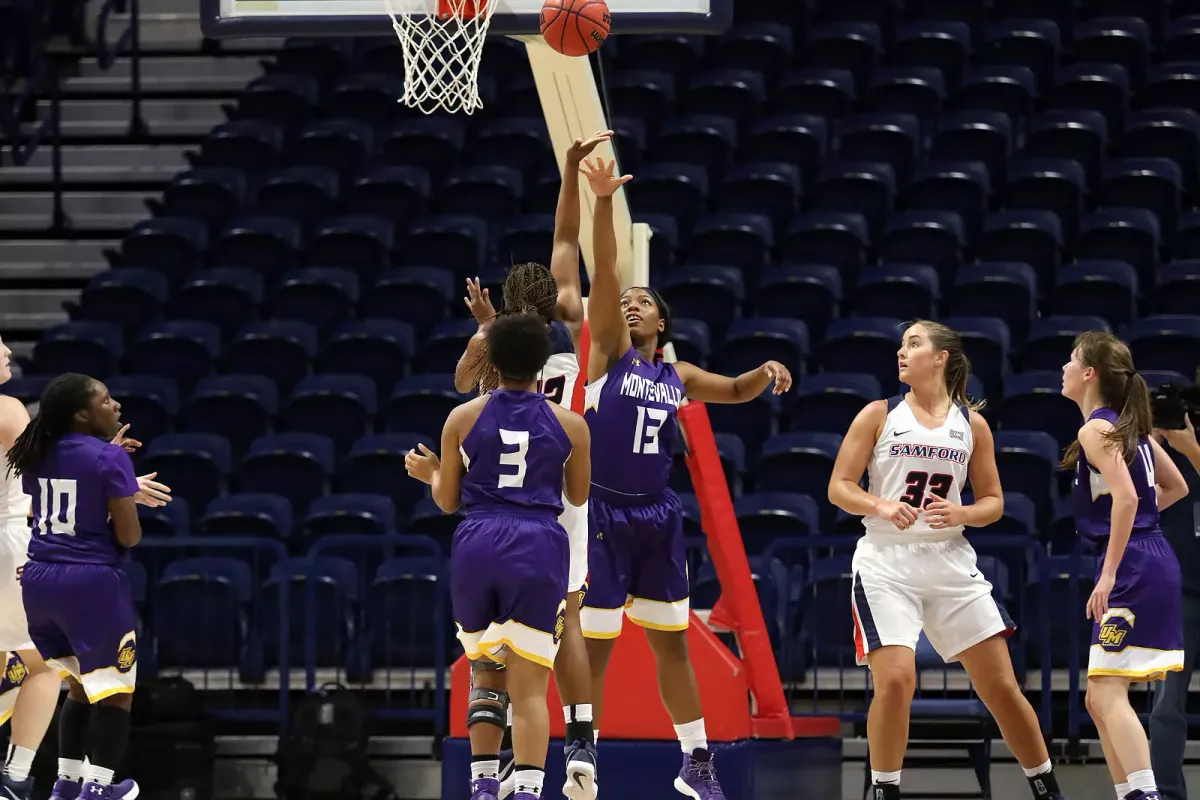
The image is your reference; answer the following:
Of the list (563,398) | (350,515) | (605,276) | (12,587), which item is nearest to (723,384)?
(563,398)

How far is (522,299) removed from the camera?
5961mm

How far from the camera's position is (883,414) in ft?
20.7

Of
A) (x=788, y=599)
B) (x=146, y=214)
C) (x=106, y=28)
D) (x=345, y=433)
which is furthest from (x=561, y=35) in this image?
(x=106, y=28)

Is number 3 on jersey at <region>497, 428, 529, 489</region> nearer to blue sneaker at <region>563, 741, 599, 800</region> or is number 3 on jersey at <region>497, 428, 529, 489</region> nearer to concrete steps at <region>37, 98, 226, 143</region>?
blue sneaker at <region>563, 741, 599, 800</region>

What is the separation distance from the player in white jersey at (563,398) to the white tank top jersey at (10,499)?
2478 mm

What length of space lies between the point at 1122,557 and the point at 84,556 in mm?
3966

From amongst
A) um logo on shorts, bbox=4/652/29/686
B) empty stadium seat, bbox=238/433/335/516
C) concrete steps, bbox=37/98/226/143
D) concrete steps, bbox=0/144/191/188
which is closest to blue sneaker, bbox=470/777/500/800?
um logo on shorts, bbox=4/652/29/686

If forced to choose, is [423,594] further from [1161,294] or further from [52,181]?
[52,181]

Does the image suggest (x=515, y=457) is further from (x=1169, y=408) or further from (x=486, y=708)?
(x=1169, y=408)

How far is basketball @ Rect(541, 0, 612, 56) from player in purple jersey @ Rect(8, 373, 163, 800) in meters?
2.29

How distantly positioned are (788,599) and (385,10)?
12.0 feet

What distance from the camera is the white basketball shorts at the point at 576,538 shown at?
230 inches

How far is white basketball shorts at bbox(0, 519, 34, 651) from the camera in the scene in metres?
7.16

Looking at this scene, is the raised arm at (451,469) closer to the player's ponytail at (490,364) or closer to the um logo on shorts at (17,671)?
the player's ponytail at (490,364)
